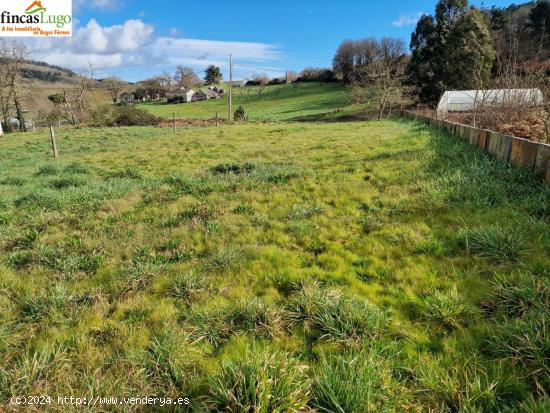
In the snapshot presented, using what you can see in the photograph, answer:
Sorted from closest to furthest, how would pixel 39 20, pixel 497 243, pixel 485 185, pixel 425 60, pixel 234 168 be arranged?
pixel 497 243
pixel 485 185
pixel 234 168
pixel 39 20
pixel 425 60

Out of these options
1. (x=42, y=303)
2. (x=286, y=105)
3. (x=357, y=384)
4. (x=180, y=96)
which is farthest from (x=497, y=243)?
(x=180, y=96)

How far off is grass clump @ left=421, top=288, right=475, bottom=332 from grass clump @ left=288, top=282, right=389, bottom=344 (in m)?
0.36

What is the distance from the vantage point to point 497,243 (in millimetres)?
3350

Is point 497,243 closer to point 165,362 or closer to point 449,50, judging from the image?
point 165,362

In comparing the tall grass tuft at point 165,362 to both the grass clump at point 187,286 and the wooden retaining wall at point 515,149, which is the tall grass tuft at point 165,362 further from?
the wooden retaining wall at point 515,149

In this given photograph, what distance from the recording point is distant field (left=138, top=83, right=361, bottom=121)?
4150 centimetres

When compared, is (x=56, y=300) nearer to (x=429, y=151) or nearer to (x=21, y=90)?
(x=429, y=151)

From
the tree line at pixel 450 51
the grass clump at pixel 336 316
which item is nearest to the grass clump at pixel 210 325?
the grass clump at pixel 336 316

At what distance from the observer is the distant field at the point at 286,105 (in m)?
41.5

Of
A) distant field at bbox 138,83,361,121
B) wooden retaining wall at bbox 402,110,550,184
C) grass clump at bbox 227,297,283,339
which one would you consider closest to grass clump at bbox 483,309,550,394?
grass clump at bbox 227,297,283,339

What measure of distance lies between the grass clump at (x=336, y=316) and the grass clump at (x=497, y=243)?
161 cm

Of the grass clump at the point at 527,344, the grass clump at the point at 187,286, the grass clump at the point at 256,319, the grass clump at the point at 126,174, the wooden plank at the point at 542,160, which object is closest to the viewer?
the grass clump at the point at 527,344

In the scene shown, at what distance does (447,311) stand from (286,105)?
54.9 m

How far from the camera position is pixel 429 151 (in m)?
8.62
